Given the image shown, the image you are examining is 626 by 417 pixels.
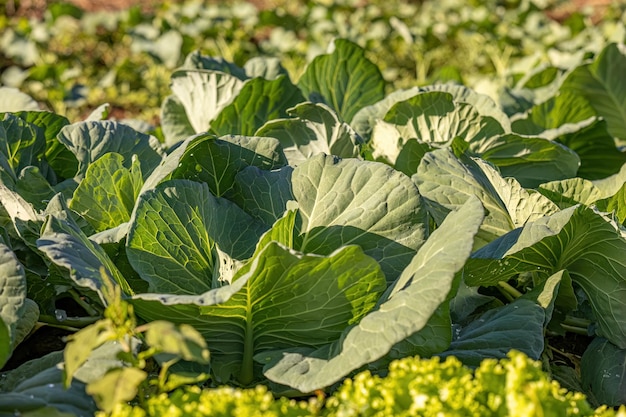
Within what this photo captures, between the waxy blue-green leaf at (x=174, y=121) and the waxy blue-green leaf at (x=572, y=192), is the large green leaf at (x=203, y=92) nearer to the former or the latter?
the waxy blue-green leaf at (x=174, y=121)

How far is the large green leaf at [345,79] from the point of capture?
12.9 feet

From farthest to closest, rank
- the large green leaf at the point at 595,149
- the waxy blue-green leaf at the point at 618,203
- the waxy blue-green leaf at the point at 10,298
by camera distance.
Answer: the large green leaf at the point at 595,149 < the waxy blue-green leaf at the point at 618,203 < the waxy blue-green leaf at the point at 10,298

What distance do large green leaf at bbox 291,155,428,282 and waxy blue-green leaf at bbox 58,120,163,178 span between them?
3.07 feet

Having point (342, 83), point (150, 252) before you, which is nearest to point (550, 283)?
point (150, 252)

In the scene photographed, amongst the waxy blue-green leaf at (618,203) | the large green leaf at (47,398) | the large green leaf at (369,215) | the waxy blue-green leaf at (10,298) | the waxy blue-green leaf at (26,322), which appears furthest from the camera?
the waxy blue-green leaf at (618,203)

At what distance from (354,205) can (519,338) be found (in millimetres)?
626

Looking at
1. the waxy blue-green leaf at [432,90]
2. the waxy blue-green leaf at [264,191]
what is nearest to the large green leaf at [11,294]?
the waxy blue-green leaf at [264,191]

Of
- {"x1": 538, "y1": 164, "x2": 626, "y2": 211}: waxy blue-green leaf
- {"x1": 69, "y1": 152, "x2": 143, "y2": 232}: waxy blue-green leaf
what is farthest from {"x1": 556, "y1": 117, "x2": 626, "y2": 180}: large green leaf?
{"x1": 69, "y1": 152, "x2": 143, "y2": 232}: waxy blue-green leaf

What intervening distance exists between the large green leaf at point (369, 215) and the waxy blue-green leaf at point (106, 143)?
934 millimetres

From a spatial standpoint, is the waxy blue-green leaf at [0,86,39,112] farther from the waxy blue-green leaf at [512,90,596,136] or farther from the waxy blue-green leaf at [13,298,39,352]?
the waxy blue-green leaf at [512,90,596,136]

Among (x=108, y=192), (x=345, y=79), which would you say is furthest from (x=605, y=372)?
(x=345, y=79)

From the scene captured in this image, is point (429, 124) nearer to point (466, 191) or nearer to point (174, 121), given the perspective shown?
point (466, 191)

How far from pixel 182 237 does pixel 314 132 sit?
2.95ft

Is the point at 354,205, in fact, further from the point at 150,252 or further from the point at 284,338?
the point at 150,252
